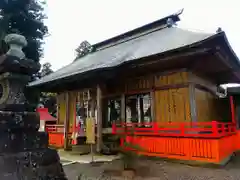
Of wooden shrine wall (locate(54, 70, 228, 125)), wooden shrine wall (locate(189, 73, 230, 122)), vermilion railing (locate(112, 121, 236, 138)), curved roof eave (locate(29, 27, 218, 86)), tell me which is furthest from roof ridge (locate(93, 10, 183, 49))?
vermilion railing (locate(112, 121, 236, 138))

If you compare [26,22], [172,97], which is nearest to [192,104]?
[172,97]

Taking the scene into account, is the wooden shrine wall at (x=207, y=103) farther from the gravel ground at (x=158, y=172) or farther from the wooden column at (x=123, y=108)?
the wooden column at (x=123, y=108)

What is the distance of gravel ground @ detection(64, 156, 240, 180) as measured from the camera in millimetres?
4516

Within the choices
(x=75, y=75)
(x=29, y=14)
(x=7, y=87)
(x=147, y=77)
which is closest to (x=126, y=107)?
(x=147, y=77)

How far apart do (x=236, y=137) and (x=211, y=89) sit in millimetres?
2503

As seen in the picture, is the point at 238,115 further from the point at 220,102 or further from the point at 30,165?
the point at 30,165

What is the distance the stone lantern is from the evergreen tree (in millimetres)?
14419

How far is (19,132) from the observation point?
114 inches

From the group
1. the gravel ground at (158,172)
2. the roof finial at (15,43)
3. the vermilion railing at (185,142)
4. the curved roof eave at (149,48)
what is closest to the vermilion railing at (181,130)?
the vermilion railing at (185,142)

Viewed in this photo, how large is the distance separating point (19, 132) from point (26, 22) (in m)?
17.5

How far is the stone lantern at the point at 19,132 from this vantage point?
2.71 meters

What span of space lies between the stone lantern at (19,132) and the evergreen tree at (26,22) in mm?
14419

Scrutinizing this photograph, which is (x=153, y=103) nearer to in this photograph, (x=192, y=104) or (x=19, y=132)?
(x=192, y=104)

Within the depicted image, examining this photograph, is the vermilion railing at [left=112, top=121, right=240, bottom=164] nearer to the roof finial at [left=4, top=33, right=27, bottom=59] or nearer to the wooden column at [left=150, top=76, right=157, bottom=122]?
the wooden column at [left=150, top=76, right=157, bottom=122]
